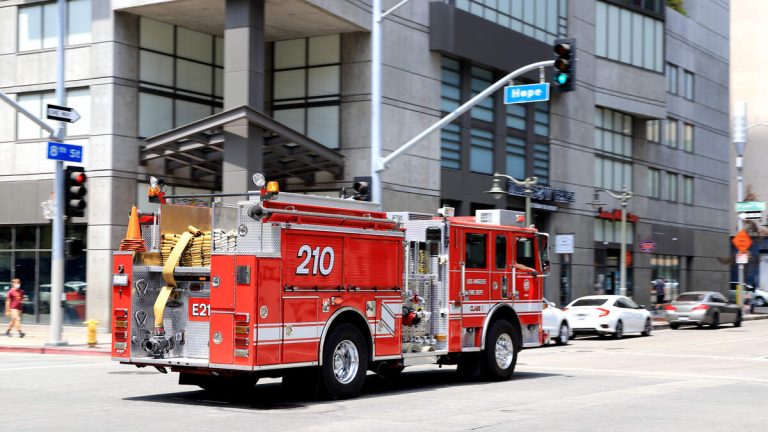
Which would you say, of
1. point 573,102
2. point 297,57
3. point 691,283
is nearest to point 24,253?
point 297,57

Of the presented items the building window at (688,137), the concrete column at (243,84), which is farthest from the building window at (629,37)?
the concrete column at (243,84)

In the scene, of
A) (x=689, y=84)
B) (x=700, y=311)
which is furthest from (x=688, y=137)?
(x=700, y=311)

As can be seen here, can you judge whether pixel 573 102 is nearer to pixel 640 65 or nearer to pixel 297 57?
pixel 640 65

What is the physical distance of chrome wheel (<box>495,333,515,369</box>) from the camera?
1734cm

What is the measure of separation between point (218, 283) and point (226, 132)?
18.0m

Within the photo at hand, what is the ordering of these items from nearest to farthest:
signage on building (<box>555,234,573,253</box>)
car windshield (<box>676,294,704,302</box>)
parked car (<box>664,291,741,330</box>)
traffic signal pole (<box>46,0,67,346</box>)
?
traffic signal pole (<box>46,0,67,346</box>) < signage on building (<box>555,234,573,253</box>) < parked car (<box>664,291,741,330</box>) < car windshield (<box>676,294,704,302</box>)

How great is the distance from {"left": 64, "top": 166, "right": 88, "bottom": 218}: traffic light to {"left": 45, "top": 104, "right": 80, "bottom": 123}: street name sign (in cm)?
135

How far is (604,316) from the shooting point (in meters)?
32.0

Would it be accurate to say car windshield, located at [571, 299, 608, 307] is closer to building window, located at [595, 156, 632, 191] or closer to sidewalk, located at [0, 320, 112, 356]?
sidewalk, located at [0, 320, 112, 356]

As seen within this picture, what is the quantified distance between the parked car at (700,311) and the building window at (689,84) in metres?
21.3

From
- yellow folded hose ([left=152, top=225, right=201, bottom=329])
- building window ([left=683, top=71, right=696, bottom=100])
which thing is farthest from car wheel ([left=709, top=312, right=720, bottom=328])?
yellow folded hose ([left=152, top=225, right=201, bottom=329])

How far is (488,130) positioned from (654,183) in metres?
17.4

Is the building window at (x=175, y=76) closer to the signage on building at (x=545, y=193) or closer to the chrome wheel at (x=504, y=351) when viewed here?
the signage on building at (x=545, y=193)

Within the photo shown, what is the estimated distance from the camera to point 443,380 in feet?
58.1
